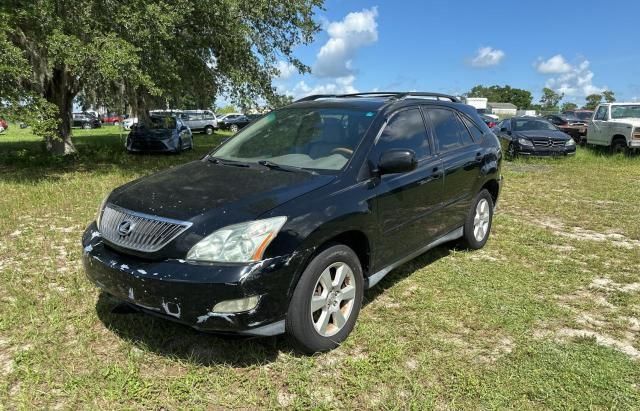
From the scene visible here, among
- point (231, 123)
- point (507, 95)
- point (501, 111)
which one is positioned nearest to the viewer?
point (231, 123)

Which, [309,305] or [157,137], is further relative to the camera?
[157,137]

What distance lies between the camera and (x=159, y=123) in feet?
54.2

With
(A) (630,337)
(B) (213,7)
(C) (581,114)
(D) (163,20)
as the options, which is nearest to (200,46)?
(B) (213,7)

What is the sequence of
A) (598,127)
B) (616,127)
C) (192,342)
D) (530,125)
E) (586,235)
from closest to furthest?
(192,342) < (586,235) < (616,127) < (530,125) < (598,127)

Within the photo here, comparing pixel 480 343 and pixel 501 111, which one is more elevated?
pixel 501 111

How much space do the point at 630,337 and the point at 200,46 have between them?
11.5 meters

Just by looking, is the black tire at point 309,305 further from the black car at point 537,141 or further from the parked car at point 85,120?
the parked car at point 85,120

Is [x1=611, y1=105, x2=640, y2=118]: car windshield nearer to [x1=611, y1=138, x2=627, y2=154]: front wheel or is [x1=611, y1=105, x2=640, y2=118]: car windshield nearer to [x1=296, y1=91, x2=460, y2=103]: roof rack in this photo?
[x1=611, y1=138, x2=627, y2=154]: front wheel

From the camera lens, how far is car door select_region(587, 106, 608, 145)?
15336 mm

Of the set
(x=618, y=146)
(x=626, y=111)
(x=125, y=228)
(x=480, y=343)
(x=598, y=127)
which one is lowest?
(x=480, y=343)

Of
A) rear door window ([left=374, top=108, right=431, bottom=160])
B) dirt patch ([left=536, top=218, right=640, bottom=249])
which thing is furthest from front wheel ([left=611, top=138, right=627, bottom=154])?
rear door window ([left=374, top=108, right=431, bottom=160])

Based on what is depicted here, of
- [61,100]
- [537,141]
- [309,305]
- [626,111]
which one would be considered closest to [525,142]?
[537,141]

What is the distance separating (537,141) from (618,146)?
9.27 feet

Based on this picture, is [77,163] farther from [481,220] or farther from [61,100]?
[481,220]
